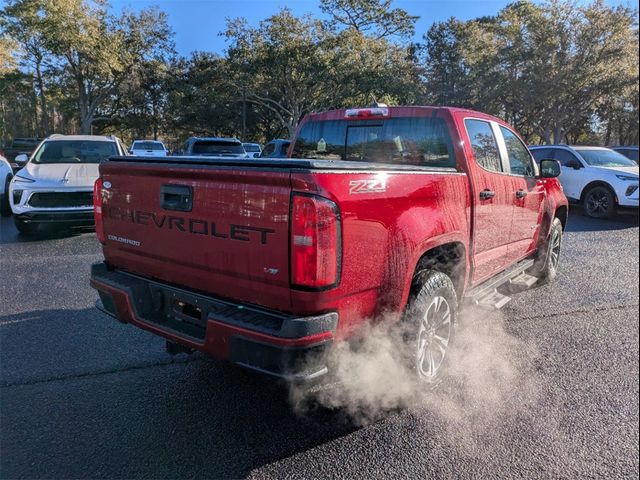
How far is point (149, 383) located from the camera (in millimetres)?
3123

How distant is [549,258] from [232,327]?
14.7 ft

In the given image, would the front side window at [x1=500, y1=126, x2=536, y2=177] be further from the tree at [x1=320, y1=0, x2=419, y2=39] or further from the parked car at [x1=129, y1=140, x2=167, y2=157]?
the parked car at [x1=129, y1=140, x2=167, y2=157]

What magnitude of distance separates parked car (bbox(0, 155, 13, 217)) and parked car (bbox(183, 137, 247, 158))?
19.9ft

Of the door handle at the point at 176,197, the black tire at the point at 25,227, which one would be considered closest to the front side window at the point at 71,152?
the black tire at the point at 25,227

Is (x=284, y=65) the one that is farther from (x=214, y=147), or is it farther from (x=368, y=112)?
(x=368, y=112)

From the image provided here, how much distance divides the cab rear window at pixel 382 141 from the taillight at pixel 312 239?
163 cm

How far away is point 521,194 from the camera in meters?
4.27

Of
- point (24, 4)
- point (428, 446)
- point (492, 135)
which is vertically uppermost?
point (24, 4)

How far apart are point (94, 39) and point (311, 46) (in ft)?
10.2

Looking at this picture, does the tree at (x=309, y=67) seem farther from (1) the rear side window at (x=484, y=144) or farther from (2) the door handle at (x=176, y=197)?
(2) the door handle at (x=176, y=197)

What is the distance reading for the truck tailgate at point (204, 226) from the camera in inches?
87.2

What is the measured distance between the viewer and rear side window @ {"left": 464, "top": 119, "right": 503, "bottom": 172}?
361 centimetres

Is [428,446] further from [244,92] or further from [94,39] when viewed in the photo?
[94,39]

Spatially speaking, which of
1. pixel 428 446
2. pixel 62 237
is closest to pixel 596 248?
pixel 428 446
